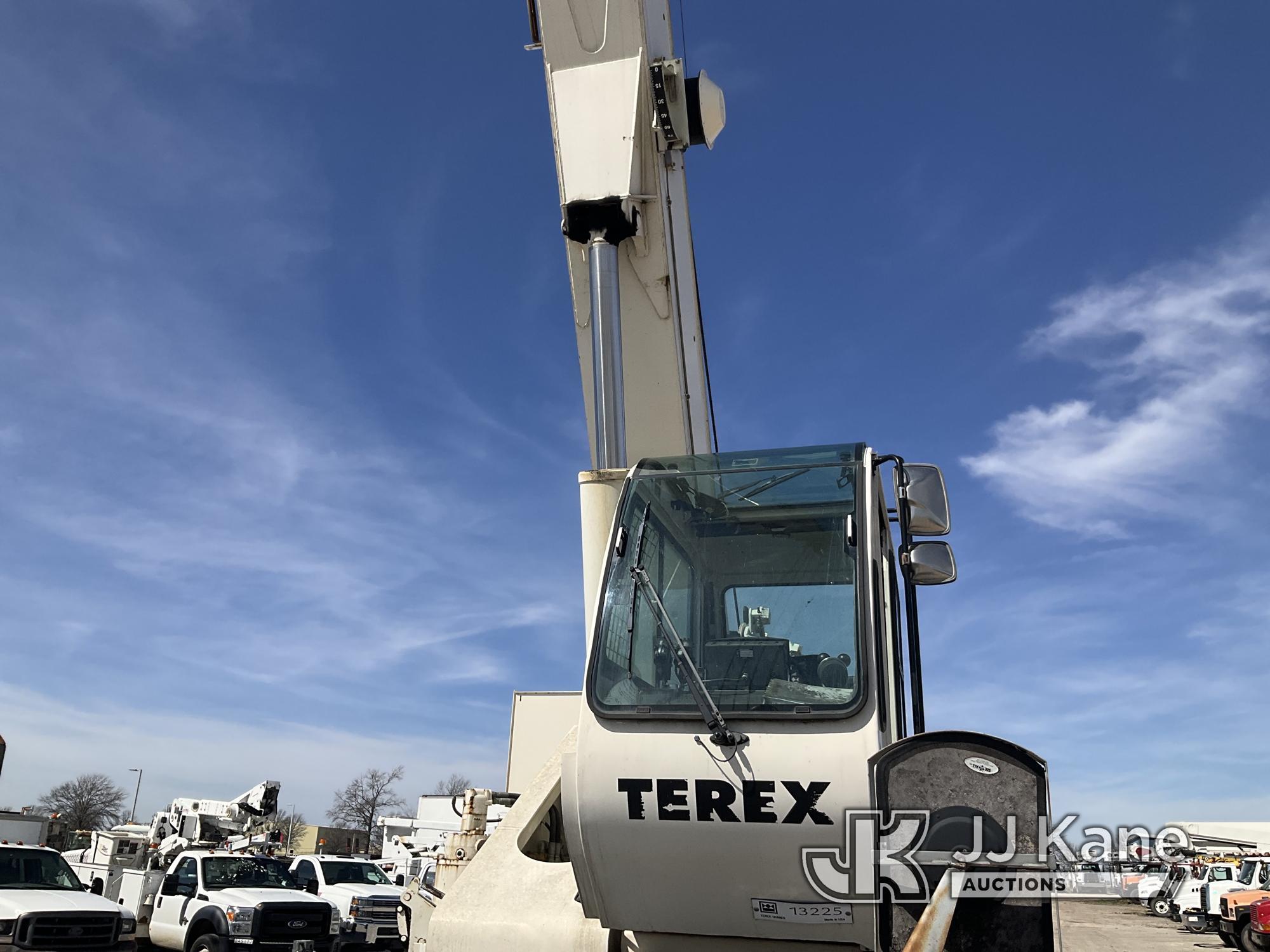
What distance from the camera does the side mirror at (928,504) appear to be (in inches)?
148

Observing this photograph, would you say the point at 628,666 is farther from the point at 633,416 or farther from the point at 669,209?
the point at 669,209

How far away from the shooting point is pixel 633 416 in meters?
6.16

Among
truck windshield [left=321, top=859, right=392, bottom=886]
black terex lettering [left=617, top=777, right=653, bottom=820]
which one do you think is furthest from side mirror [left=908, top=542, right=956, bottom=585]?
truck windshield [left=321, top=859, right=392, bottom=886]

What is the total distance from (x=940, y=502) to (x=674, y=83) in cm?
351

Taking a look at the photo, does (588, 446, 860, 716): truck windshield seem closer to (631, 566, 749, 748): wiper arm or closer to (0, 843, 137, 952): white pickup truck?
(631, 566, 749, 748): wiper arm

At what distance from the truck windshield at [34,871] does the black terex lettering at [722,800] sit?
40.4 ft

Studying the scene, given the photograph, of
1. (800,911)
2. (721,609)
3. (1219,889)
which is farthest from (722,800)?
(1219,889)

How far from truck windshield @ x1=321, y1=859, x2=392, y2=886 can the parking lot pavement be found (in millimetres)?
11311

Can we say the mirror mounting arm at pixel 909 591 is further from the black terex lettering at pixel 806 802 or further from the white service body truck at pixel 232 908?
the white service body truck at pixel 232 908

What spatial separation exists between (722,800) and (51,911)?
37.5 ft

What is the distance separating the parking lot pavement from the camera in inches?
764

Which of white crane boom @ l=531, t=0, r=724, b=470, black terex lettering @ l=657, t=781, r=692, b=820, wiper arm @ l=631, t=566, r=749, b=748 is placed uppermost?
white crane boom @ l=531, t=0, r=724, b=470

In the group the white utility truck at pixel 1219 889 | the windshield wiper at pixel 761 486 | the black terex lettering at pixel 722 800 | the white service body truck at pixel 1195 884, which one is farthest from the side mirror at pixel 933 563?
the white service body truck at pixel 1195 884

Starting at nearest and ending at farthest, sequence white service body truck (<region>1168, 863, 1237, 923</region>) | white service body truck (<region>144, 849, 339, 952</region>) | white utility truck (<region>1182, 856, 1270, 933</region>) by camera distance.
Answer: white service body truck (<region>144, 849, 339, 952</region>), white utility truck (<region>1182, 856, 1270, 933</region>), white service body truck (<region>1168, 863, 1237, 923</region>)
